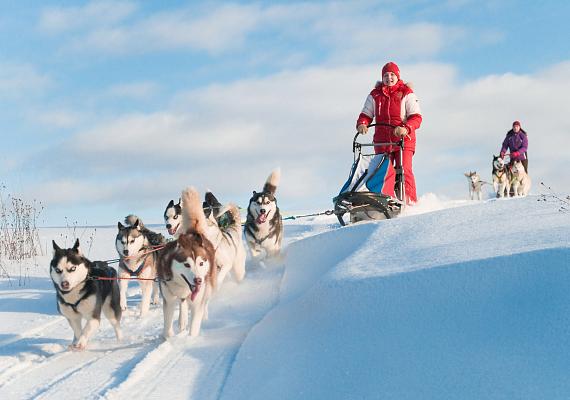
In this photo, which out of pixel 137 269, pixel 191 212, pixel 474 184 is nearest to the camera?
pixel 191 212

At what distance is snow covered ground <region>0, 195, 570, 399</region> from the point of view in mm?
2199

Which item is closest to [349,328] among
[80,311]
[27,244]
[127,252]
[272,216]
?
[80,311]

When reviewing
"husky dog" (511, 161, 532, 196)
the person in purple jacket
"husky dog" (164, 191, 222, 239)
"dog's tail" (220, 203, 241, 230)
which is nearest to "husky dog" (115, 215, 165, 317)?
"husky dog" (164, 191, 222, 239)

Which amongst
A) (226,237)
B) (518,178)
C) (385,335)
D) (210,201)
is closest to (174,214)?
(210,201)

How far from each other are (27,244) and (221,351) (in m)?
5.96

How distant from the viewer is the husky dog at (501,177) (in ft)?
48.2

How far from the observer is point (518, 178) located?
1449cm

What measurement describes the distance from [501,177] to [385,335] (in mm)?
13101

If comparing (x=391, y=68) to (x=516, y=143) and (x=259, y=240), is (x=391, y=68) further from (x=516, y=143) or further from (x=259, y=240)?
(x=516, y=143)

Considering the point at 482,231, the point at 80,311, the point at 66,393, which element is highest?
the point at 482,231

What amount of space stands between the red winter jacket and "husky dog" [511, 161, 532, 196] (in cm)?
869

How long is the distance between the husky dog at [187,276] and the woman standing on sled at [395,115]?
267cm

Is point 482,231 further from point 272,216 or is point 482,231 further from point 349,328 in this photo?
point 272,216

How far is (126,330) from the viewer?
456 centimetres
